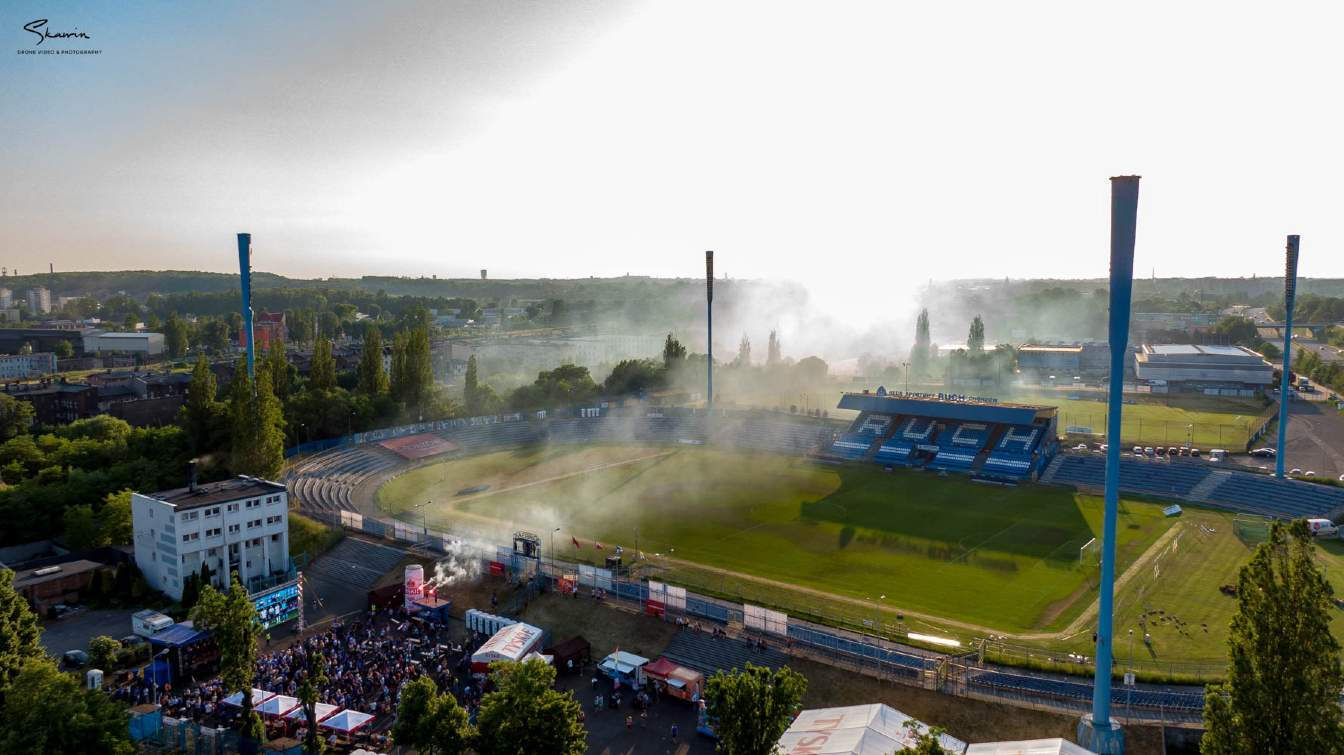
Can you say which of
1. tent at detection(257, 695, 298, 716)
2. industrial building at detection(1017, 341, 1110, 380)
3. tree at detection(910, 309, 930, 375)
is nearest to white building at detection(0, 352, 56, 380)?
tent at detection(257, 695, 298, 716)

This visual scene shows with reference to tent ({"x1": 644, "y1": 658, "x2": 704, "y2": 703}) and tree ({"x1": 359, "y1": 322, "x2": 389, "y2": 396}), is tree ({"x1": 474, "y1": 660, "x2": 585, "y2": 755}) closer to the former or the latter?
tent ({"x1": 644, "y1": 658, "x2": 704, "y2": 703})

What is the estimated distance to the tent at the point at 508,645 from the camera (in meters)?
32.3

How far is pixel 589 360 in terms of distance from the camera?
14162cm

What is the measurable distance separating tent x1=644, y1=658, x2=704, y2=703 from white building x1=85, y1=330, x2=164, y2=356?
136 meters

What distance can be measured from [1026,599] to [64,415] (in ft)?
296

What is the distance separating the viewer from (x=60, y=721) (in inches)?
901

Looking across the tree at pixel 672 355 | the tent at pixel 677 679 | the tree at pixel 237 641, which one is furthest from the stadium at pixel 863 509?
the tree at pixel 672 355

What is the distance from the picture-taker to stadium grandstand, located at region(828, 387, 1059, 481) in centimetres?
6203

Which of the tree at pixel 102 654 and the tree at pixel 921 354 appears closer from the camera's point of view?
the tree at pixel 102 654

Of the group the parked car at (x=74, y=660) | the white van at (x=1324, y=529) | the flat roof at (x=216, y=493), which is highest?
the flat roof at (x=216, y=493)

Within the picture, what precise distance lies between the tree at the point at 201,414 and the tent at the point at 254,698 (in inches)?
1351

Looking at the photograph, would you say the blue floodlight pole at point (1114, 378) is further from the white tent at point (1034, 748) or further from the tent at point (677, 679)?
the tent at point (677, 679)

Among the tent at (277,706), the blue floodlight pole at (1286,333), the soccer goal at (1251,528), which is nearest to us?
the tent at (277,706)

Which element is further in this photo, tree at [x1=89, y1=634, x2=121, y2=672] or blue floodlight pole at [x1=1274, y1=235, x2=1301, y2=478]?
blue floodlight pole at [x1=1274, y1=235, x2=1301, y2=478]
